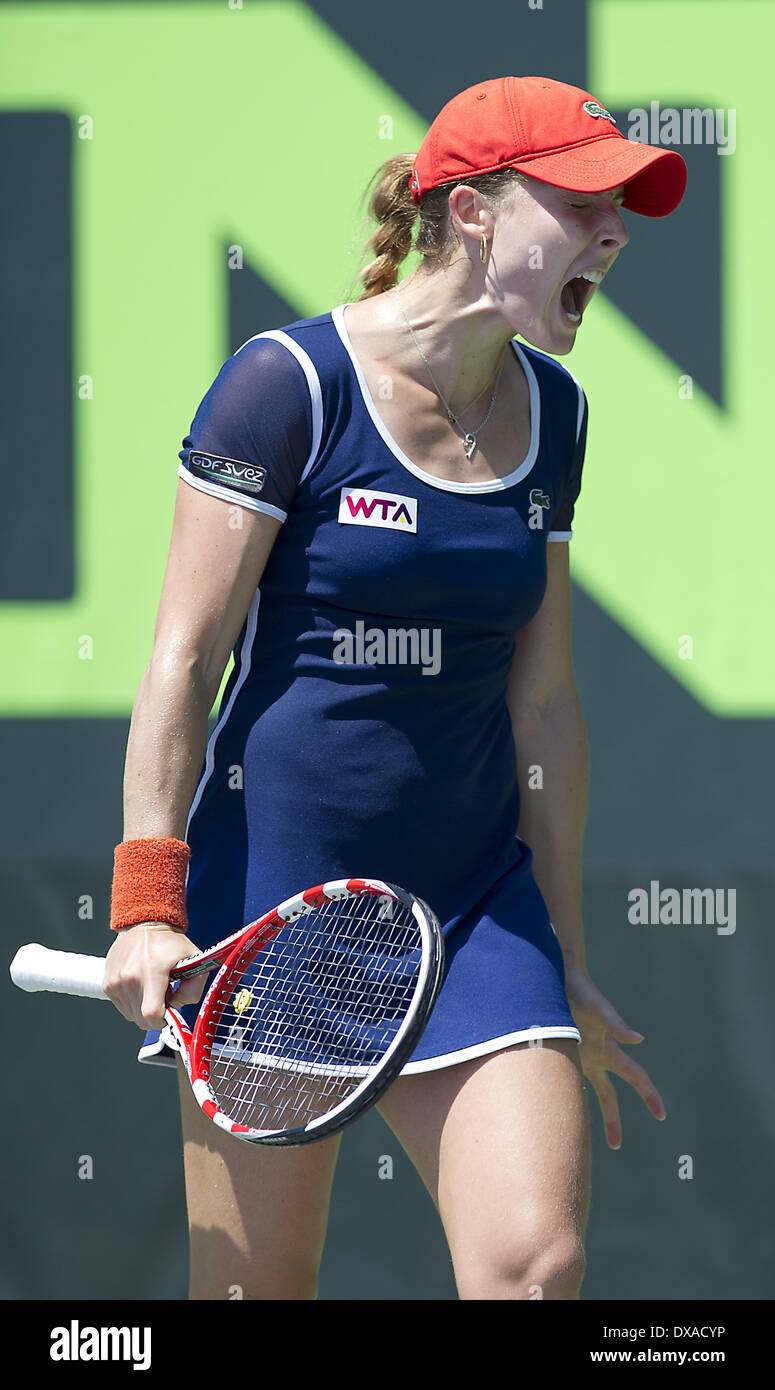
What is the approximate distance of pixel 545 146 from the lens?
6.61ft

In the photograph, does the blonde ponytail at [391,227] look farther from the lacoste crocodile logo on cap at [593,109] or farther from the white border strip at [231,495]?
the white border strip at [231,495]

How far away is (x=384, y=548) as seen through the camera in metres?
1.99

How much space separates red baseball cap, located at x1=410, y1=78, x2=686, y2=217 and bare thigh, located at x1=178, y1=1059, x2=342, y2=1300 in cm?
127

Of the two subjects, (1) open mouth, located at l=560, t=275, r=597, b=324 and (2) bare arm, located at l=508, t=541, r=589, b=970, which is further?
(2) bare arm, located at l=508, t=541, r=589, b=970

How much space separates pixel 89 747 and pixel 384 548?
169 centimetres

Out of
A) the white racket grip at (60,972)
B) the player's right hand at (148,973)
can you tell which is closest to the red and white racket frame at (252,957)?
the player's right hand at (148,973)

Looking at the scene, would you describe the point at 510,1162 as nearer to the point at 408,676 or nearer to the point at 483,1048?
the point at 483,1048

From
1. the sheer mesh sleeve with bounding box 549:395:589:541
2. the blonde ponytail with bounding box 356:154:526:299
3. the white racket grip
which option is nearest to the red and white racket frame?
the white racket grip

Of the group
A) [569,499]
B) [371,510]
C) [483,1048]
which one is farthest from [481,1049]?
[569,499]

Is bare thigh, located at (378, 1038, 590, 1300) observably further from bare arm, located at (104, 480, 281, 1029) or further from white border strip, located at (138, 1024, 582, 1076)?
bare arm, located at (104, 480, 281, 1029)

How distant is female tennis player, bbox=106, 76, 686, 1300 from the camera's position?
1939 millimetres

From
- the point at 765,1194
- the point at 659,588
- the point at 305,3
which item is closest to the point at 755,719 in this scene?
the point at 659,588

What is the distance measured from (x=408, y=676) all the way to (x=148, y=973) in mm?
508
